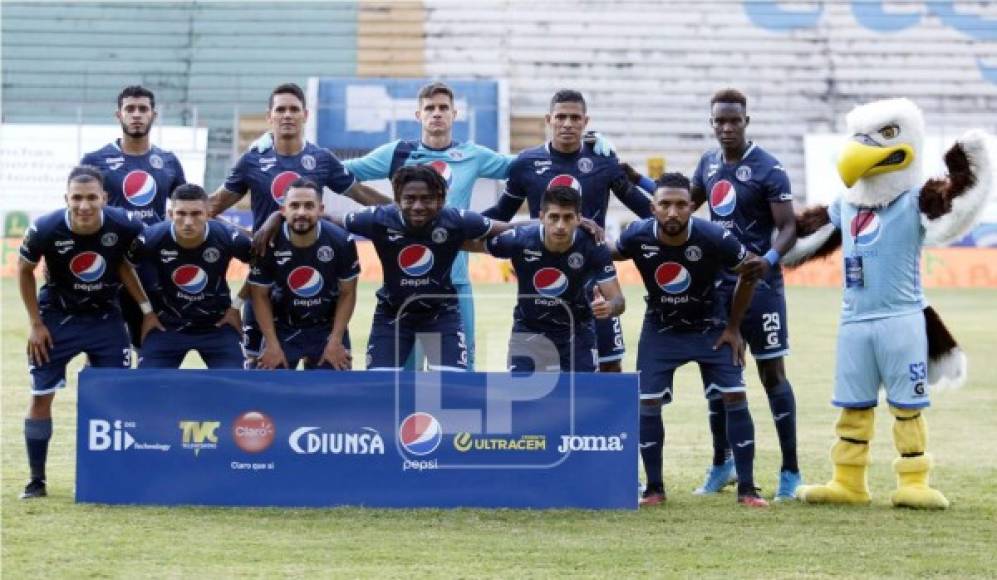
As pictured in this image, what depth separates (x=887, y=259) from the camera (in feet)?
28.1

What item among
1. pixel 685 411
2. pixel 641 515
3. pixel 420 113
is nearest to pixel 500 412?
pixel 641 515

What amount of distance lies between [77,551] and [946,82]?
31.7 m

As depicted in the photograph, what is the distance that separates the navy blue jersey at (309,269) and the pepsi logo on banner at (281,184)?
51 cm

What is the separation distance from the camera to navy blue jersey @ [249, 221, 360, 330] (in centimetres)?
856

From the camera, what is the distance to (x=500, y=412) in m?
7.95

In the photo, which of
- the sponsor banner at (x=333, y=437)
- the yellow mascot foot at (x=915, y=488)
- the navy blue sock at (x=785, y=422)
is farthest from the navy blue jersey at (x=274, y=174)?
the yellow mascot foot at (x=915, y=488)

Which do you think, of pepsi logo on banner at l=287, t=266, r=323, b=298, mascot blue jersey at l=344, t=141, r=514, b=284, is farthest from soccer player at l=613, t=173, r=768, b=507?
pepsi logo on banner at l=287, t=266, r=323, b=298

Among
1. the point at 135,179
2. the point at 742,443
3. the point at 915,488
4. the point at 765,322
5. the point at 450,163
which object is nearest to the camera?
the point at 915,488

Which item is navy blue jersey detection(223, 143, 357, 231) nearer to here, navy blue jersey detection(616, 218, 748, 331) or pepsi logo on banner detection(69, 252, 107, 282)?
pepsi logo on banner detection(69, 252, 107, 282)

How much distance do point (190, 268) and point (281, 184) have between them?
779 millimetres

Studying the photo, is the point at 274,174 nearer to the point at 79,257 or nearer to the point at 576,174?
the point at 79,257

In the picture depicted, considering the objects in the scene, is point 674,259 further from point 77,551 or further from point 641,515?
point 77,551

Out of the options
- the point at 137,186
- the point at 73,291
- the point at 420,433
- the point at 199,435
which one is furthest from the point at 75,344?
the point at 420,433

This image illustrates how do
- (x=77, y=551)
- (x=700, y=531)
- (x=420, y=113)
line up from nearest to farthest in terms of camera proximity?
(x=77, y=551)
(x=700, y=531)
(x=420, y=113)
